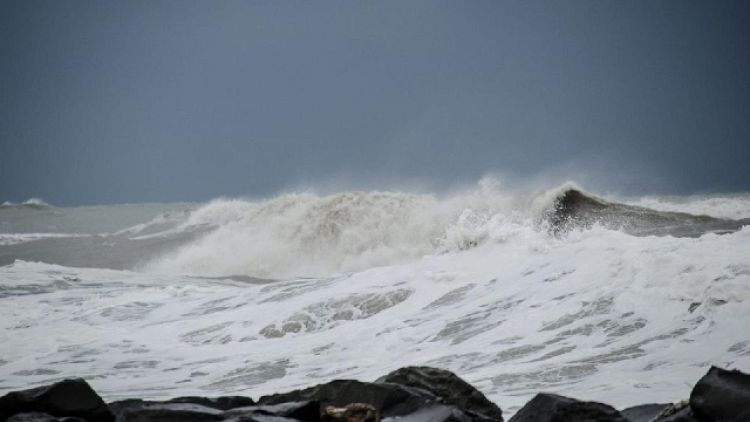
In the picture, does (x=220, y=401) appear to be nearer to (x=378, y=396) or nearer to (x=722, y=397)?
(x=378, y=396)

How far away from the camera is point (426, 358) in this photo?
32.9 feet

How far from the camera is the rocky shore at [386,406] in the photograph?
4234mm

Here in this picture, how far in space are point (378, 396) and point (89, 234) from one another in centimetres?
3751

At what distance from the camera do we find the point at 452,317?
39.5ft

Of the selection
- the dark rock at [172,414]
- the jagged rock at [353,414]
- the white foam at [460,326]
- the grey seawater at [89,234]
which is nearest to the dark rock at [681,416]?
the jagged rock at [353,414]

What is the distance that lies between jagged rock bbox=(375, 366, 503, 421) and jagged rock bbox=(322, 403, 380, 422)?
0.68m

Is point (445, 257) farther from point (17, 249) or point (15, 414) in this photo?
point (17, 249)

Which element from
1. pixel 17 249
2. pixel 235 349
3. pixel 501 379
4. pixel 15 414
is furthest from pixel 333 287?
pixel 17 249

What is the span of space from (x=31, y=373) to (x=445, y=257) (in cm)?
903

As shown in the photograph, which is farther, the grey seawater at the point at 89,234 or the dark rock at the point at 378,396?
the grey seawater at the point at 89,234

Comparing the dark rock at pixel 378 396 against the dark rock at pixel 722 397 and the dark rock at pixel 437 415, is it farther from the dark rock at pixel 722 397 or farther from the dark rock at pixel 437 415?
the dark rock at pixel 722 397

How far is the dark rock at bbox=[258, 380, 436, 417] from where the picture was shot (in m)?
4.88

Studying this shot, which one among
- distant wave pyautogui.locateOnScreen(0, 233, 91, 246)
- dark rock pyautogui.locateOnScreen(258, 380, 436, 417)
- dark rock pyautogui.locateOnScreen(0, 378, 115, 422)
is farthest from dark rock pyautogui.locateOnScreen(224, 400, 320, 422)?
distant wave pyautogui.locateOnScreen(0, 233, 91, 246)

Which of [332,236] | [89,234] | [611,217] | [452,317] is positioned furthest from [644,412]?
[89,234]
